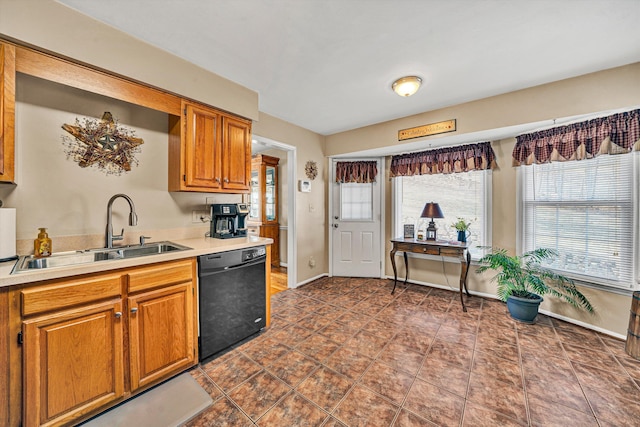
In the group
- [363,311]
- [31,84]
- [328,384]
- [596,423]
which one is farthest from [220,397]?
[31,84]

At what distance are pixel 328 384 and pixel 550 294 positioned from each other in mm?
2767

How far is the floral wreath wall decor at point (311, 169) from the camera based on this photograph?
12.6 feet

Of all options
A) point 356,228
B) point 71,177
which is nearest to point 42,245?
point 71,177

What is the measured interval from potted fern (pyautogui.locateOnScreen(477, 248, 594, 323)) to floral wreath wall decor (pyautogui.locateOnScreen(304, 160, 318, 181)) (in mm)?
2633

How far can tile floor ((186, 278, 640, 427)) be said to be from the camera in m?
1.44

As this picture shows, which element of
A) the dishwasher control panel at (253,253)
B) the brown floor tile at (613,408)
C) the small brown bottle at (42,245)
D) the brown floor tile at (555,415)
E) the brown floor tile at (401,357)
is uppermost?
the small brown bottle at (42,245)

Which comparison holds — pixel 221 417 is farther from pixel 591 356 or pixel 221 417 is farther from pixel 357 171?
pixel 357 171

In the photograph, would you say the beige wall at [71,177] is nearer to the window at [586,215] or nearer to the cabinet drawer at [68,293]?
the cabinet drawer at [68,293]

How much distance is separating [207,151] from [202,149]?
0.15 feet

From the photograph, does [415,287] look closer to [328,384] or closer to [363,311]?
[363,311]

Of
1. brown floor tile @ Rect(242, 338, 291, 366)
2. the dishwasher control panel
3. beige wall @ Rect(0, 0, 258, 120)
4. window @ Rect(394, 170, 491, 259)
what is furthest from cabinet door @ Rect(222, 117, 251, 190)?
window @ Rect(394, 170, 491, 259)

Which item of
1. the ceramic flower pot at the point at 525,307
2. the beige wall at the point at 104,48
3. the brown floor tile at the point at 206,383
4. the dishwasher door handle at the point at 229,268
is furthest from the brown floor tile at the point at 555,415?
the beige wall at the point at 104,48

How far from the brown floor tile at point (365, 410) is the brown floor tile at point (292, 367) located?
14.6 inches

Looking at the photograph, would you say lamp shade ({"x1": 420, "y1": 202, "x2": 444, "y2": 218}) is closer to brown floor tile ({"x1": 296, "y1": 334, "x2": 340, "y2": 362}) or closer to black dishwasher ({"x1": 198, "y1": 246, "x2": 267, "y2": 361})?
brown floor tile ({"x1": 296, "y1": 334, "x2": 340, "y2": 362})
